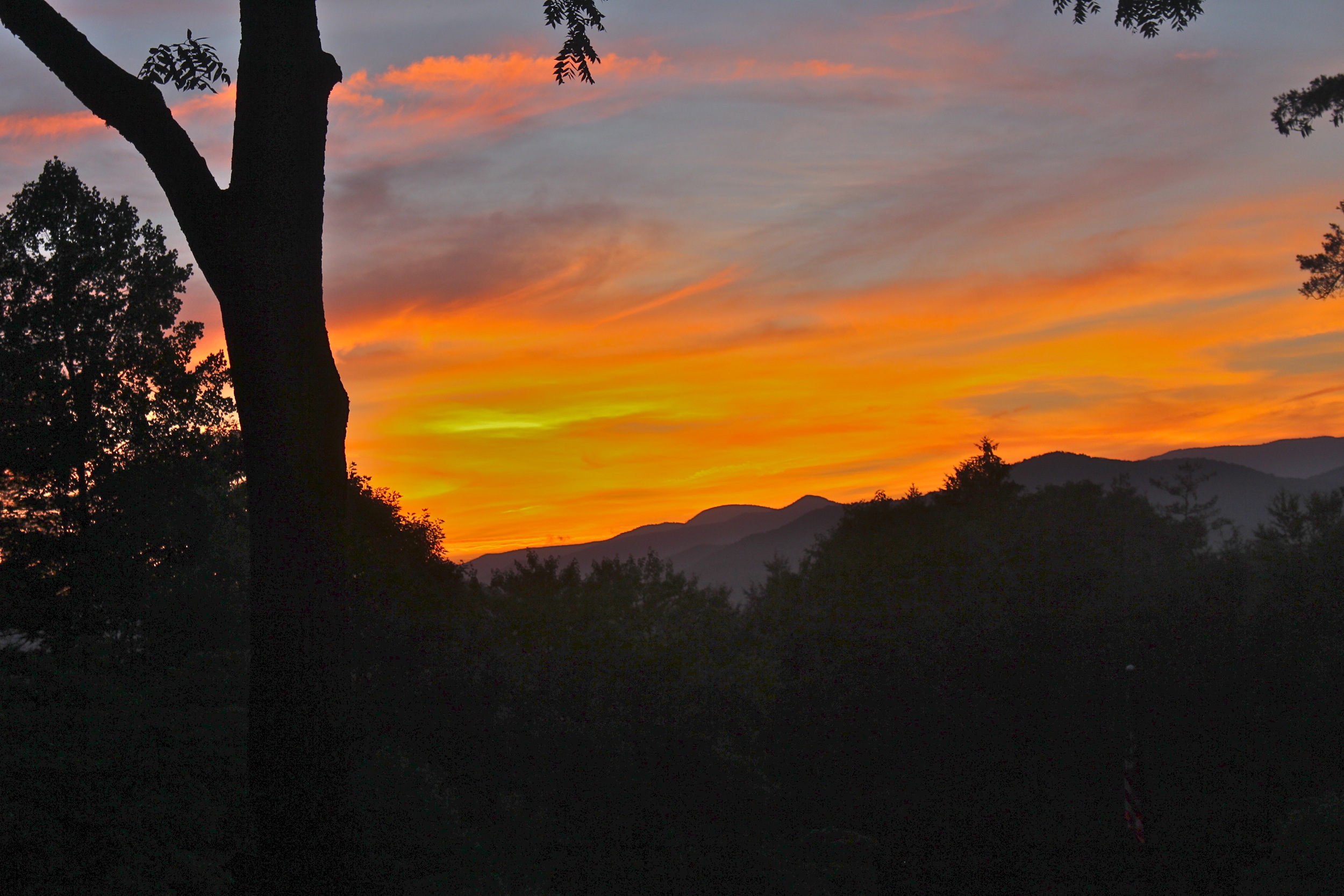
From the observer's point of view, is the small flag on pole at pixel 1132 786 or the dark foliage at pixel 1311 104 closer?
the dark foliage at pixel 1311 104

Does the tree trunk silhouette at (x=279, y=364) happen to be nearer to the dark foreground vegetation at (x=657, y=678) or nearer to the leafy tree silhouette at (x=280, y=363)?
the leafy tree silhouette at (x=280, y=363)

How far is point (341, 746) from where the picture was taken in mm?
4668

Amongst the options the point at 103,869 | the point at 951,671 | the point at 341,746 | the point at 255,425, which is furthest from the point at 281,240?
the point at 951,671

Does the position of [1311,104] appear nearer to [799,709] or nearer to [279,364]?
[279,364]

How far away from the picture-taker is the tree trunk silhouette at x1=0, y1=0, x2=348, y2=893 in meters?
4.54

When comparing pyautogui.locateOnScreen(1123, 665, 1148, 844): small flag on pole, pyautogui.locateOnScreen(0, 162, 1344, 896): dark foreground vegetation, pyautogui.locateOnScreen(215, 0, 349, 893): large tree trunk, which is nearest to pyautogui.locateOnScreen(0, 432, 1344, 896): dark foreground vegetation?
pyautogui.locateOnScreen(0, 162, 1344, 896): dark foreground vegetation

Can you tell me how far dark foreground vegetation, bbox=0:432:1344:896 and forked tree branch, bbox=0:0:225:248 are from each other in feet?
40.3

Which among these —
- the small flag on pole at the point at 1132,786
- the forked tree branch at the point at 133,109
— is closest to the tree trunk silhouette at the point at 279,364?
the forked tree branch at the point at 133,109

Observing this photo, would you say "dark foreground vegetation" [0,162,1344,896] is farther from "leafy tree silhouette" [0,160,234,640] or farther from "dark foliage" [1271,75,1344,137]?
"dark foliage" [1271,75,1344,137]

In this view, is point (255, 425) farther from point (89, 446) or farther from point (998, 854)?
point (998, 854)

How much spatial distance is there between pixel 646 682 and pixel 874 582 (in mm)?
17391

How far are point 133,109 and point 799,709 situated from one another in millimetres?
33384

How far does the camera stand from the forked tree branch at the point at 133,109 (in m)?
4.88

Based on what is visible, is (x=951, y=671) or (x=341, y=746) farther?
(x=951, y=671)
